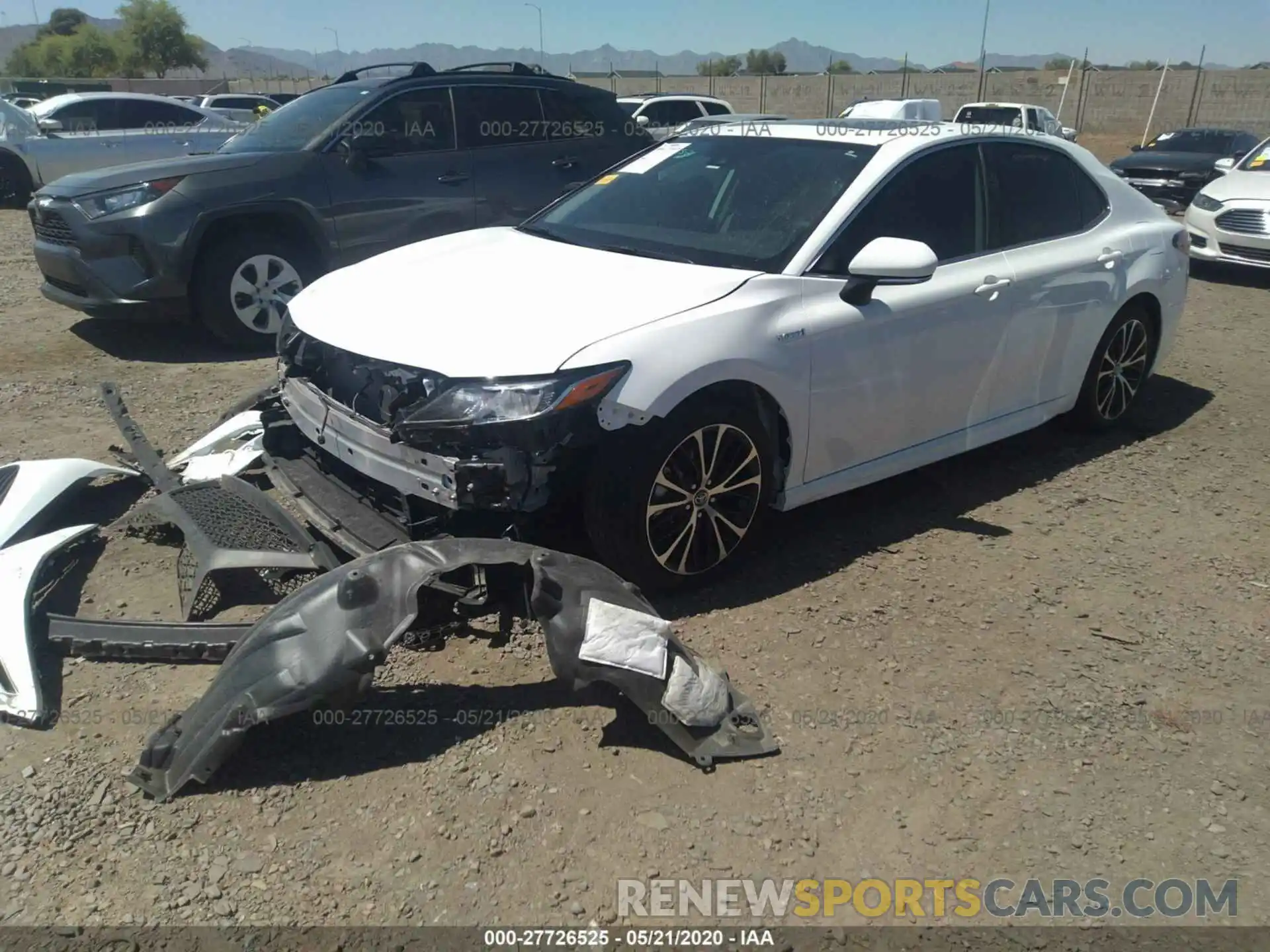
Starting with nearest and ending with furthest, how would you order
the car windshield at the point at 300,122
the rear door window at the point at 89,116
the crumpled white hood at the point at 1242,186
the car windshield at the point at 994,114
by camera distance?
the car windshield at the point at 300,122
the crumpled white hood at the point at 1242,186
the rear door window at the point at 89,116
the car windshield at the point at 994,114

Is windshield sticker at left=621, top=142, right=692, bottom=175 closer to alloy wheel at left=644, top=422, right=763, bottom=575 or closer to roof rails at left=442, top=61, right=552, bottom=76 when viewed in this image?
alloy wheel at left=644, top=422, right=763, bottom=575

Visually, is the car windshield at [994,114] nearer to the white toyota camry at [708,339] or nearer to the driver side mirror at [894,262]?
the white toyota camry at [708,339]

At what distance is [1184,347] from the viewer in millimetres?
7746

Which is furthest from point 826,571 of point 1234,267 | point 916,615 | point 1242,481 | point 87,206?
point 1234,267

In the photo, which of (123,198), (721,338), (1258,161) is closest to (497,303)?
(721,338)

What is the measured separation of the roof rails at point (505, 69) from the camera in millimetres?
7698

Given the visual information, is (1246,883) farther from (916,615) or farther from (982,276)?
(982,276)

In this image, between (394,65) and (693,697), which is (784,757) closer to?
(693,697)

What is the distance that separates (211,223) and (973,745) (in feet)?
19.3

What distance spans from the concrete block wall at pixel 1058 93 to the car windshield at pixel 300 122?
19500 millimetres

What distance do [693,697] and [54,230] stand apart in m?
6.28

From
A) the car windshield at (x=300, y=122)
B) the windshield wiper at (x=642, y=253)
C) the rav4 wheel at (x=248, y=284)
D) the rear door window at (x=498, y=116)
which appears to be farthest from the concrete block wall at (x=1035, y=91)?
the windshield wiper at (x=642, y=253)

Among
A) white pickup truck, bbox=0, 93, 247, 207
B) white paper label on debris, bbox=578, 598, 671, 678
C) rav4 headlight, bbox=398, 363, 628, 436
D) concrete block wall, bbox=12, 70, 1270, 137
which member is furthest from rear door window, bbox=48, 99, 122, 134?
concrete block wall, bbox=12, 70, 1270, 137

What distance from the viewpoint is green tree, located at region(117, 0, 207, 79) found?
63.0 m
